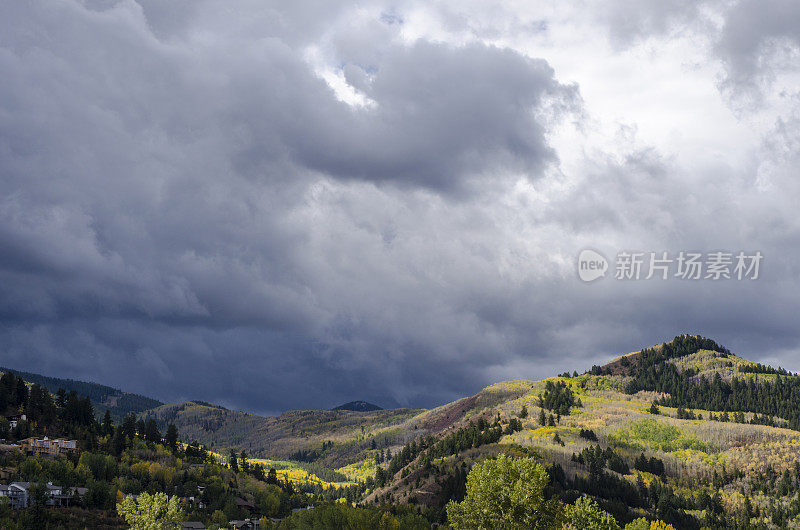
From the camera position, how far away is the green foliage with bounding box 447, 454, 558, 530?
102438 mm

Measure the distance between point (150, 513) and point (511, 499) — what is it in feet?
286

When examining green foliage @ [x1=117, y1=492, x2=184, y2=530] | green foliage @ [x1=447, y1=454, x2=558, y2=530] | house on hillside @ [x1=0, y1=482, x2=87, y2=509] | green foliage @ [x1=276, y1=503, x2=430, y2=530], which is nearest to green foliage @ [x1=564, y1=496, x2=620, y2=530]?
green foliage @ [x1=447, y1=454, x2=558, y2=530]

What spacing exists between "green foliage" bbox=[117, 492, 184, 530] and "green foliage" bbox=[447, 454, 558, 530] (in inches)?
3016

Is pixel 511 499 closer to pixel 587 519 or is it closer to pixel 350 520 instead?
pixel 587 519

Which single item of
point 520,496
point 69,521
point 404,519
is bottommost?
point 69,521

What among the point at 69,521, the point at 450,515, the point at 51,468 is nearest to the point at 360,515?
the point at 450,515

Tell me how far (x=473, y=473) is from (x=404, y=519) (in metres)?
51.6

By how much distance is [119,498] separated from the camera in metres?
183

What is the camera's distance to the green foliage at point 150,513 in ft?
472

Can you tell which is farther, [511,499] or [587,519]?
[587,519]

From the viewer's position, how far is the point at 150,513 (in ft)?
481

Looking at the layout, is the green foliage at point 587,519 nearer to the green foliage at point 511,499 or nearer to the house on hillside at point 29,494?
the green foliage at point 511,499

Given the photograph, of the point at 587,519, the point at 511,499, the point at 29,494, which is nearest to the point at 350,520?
the point at 587,519

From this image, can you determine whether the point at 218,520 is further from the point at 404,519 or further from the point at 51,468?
the point at 404,519
